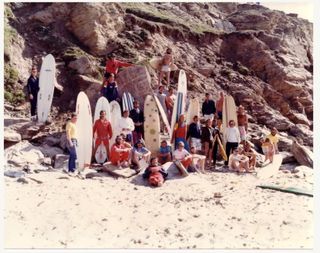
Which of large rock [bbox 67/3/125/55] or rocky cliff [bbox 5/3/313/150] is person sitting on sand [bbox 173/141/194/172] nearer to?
rocky cliff [bbox 5/3/313/150]

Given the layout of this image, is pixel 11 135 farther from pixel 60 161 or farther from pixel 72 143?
pixel 72 143

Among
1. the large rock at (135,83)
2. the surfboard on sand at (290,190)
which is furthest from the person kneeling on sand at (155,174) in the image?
the large rock at (135,83)

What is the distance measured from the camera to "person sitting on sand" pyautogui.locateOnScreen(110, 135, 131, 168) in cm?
849

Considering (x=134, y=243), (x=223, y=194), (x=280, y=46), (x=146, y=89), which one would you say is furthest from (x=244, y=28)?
(x=134, y=243)

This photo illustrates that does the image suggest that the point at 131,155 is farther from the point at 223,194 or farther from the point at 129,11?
the point at 129,11

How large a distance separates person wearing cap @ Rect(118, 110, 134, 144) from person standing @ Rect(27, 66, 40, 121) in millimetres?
2174

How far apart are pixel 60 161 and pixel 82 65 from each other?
431 cm

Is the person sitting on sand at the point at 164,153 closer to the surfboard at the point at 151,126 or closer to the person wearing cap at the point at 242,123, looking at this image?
the surfboard at the point at 151,126

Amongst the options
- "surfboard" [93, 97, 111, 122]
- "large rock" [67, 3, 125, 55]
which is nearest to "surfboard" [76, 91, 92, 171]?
"surfboard" [93, 97, 111, 122]

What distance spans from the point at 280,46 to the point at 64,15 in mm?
9063

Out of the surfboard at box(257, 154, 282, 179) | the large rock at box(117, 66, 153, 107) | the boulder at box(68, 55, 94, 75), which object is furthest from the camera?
the boulder at box(68, 55, 94, 75)

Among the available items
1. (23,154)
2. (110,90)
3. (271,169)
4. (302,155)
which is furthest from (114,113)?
(302,155)

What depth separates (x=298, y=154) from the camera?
10398 mm

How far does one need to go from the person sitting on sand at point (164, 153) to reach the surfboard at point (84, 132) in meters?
1.49
